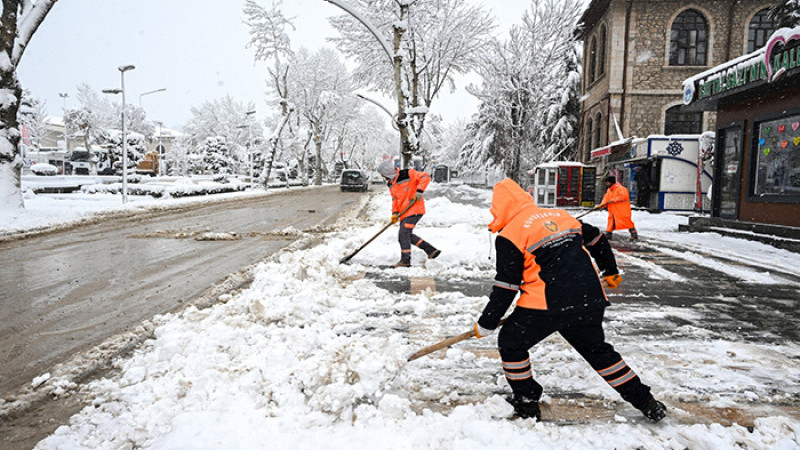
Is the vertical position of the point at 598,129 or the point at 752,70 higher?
the point at 598,129

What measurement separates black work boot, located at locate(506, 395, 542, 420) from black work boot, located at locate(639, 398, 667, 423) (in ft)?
1.79

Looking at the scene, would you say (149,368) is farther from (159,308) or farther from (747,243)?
(747,243)

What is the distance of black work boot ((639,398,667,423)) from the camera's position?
257 cm

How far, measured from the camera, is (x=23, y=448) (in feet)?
7.85

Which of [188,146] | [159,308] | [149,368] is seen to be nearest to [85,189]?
[159,308]

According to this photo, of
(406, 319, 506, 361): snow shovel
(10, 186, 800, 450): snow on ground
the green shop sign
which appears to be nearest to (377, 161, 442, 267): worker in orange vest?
(10, 186, 800, 450): snow on ground

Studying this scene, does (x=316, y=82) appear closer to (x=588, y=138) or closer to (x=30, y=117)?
(x=588, y=138)

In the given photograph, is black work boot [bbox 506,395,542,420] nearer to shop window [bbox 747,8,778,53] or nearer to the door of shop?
the door of shop

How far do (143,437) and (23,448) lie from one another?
57cm

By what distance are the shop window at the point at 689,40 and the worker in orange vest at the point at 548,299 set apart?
76.4ft

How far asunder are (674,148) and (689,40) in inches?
306

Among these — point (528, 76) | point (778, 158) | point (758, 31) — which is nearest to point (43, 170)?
point (528, 76)

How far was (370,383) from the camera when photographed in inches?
119

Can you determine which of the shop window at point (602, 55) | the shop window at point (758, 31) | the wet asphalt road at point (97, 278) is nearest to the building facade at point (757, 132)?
the wet asphalt road at point (97, 278)
